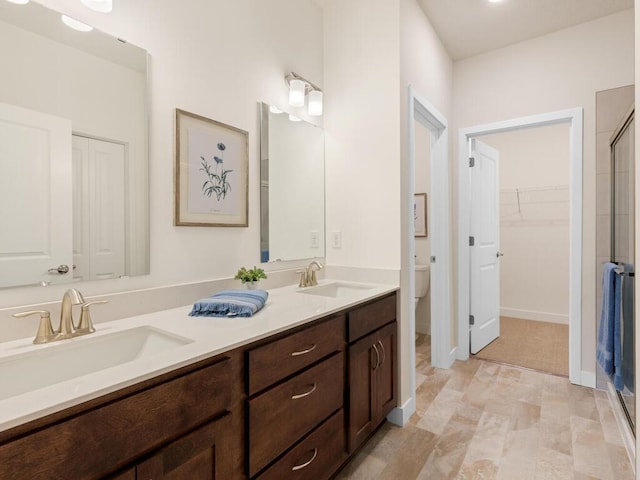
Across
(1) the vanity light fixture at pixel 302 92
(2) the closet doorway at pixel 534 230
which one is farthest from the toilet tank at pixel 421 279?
(1) the vanity light fixture at pixel 302 92

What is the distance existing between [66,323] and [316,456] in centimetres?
105

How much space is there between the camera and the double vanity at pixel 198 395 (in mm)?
691

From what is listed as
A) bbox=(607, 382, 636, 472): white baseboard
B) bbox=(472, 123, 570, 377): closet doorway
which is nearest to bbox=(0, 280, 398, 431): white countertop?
bbox=(607, 382, 636, 472): white baseboard

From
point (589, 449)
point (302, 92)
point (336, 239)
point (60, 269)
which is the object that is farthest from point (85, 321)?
point (589, 449)

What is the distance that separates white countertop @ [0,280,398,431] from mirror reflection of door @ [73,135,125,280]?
0.22 m

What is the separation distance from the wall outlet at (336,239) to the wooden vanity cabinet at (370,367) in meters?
0.54

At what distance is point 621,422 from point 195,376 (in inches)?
97.1

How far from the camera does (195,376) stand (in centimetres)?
91

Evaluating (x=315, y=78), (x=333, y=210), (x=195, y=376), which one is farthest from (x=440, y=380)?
(x=315, y=78)

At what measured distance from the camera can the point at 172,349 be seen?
39.8 inches

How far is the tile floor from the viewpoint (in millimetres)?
1632

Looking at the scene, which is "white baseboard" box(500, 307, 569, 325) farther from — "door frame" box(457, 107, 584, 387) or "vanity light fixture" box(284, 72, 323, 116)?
"vanity light fixture" box(284, 72, 323, 116)

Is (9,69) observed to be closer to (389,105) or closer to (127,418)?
(127,418)

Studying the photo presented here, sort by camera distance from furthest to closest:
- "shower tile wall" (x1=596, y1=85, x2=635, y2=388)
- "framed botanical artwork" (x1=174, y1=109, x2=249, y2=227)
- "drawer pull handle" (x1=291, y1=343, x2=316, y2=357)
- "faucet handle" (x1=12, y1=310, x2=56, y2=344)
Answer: "shower tile wall" (x1=596, y1=85, x2=635, y2=388) → "framed botanical artwork" (x1=174, y1=109, x2=249, y2=227) → "drawer pull handle" (x1=291, y1=343, x2=316, y2=357) → "faucet handle" (x1=12, y1=310, x2=56, y2=344)
